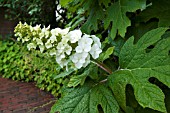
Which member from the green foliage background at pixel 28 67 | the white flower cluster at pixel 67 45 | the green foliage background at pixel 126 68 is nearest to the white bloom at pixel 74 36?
the white flower cluster at pixel 67 45

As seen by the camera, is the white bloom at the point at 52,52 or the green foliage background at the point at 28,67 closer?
the white bloom at the point at 52,52

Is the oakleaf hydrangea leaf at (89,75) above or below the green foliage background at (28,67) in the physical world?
below

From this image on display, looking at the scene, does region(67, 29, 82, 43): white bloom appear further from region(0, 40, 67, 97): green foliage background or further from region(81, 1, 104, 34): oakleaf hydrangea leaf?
region(0, 40, 67, 97): green foliage background

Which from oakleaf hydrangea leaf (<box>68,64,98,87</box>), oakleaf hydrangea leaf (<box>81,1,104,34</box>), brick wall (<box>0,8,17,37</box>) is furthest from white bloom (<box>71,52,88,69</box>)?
brick wall (<box>0,8,17,37</box>)

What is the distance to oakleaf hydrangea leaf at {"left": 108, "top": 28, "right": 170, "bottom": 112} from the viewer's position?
2.55 ft

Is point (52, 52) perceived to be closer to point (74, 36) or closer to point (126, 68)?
point (74, 36)

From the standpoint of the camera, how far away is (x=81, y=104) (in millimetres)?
Answer: 869

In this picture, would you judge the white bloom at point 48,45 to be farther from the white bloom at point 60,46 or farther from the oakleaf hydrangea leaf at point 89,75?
the oakleaf hydrangea leaf at point 89,75

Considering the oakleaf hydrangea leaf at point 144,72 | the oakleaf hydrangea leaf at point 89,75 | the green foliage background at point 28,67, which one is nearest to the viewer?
the oakleaf hydrangea leaf at point 144,72

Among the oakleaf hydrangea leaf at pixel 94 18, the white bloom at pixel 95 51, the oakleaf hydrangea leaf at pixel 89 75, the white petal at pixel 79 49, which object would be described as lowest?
the oakleaf hydrangea leaf at pixel 89 75

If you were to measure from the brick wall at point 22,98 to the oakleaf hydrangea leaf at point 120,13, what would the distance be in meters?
2.34

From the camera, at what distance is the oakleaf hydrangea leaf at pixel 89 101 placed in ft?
2.78

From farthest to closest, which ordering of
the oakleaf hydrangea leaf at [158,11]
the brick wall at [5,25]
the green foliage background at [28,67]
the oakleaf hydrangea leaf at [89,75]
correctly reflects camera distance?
the brick wall at [5,25] < the green foliage background at [28,67] < the oakleaf hydrangea leaf at [158,11] < the oakleaf hydrangea leaf at [89,75]

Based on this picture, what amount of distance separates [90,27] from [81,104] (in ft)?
1.42
